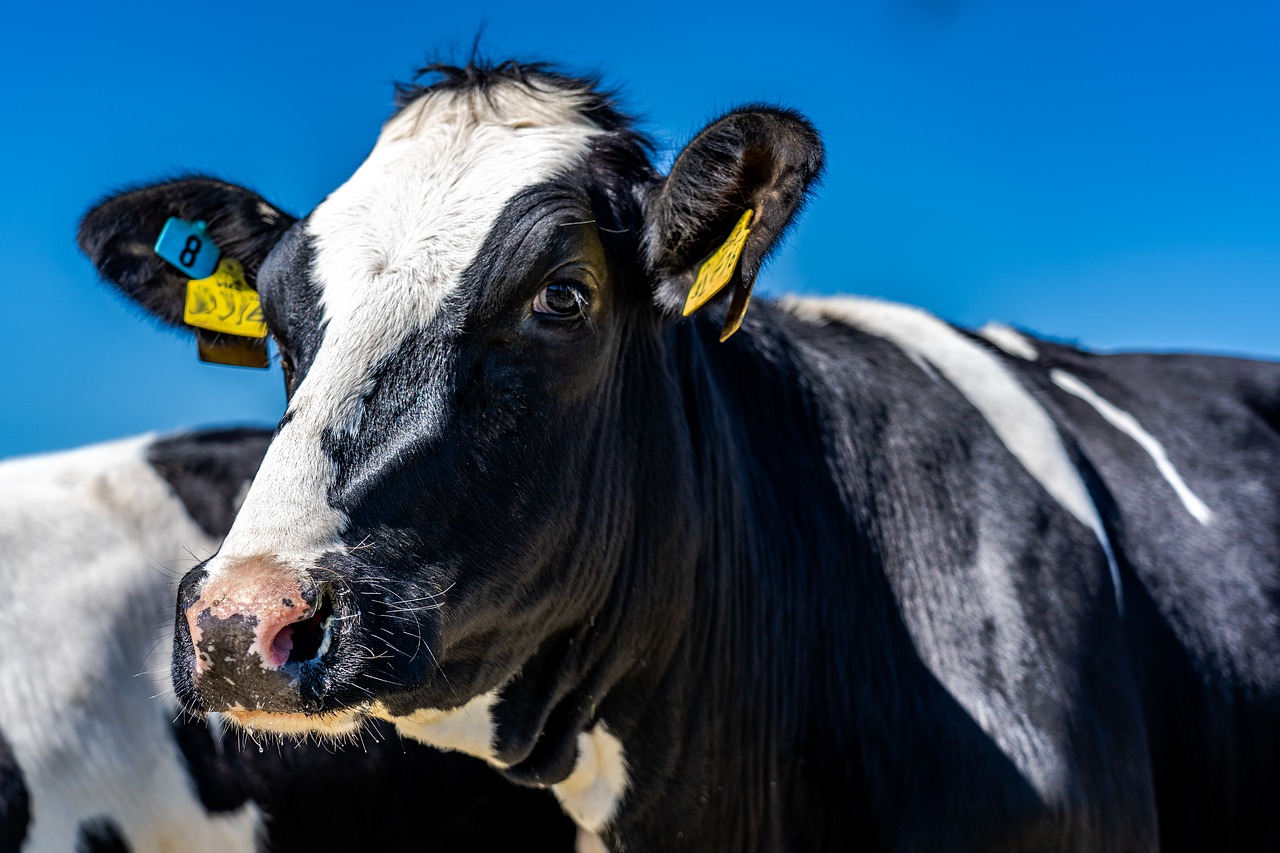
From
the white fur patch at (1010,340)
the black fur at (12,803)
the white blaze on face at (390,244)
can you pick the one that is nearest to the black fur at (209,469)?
the black fur at (12,803)

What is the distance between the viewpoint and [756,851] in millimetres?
3459

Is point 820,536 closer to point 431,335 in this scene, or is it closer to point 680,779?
point 680,779

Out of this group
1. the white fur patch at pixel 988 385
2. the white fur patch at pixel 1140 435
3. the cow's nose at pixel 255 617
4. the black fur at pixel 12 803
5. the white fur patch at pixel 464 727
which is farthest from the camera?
the white fur patch at pixel 1140 435

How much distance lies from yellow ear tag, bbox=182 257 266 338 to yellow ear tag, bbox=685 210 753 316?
167cm

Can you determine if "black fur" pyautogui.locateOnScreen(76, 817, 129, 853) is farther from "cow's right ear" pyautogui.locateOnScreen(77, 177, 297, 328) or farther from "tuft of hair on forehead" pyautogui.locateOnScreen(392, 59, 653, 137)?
"tuft of hair on forehead" pyautogui.locateOnScreen(392, 59, 653, 137)

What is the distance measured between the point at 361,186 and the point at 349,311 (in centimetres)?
56

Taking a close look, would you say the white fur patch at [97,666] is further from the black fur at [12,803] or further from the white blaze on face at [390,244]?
the white blaze on face at [390,244]

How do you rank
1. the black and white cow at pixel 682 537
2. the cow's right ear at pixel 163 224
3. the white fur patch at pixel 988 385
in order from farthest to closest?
the white fur patch at pixel 988 385 < the cow's right ear at pixel 163 224 < the black and white cow at pixel 682 537

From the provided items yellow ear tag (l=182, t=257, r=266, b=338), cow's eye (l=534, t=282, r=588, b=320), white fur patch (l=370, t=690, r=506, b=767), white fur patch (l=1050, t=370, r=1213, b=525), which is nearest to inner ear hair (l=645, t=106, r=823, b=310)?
cow's eye (l=534, t=282, r=588, b=320)

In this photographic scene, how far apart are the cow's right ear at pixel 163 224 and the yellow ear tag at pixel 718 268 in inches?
60.9

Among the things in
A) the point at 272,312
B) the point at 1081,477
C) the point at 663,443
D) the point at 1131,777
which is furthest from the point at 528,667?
the point at 1081,477

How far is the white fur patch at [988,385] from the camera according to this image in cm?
410

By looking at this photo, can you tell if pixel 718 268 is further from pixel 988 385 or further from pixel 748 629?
pixel 988 385

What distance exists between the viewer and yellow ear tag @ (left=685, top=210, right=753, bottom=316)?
3.03 m
